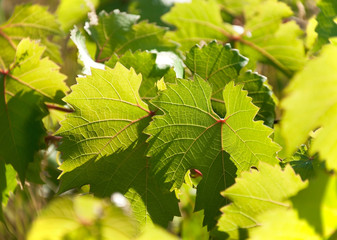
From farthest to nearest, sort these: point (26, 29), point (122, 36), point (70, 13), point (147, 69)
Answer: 1. point (70, 13)
2. point (26, 29)
3. point (122, 36)
4. point (147, 69)

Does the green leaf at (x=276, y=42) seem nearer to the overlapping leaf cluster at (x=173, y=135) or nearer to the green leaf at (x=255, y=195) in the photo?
the overlapping leaf cluster at (x=173, y=135)

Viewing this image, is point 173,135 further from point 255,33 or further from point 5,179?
point 255,33

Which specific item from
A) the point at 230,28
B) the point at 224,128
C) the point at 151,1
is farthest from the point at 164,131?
the point at 151,1

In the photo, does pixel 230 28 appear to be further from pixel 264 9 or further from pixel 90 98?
pixel 90 98

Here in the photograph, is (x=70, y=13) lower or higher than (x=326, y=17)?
lower

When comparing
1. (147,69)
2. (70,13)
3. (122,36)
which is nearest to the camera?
(147,69)

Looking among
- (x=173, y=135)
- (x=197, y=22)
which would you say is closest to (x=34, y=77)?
(x=173, y=135)
